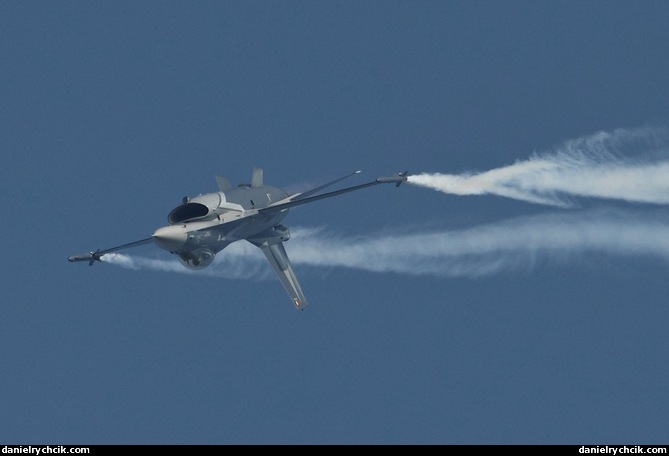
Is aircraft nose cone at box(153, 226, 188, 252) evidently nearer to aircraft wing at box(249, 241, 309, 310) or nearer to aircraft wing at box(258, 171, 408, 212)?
aircraft wing at box(258, 171, 408, 212)

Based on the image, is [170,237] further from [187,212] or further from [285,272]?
[285,272]

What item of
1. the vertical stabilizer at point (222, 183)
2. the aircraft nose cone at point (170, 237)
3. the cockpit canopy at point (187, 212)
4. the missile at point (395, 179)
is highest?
the vertical stabilizer at point (222, 183)

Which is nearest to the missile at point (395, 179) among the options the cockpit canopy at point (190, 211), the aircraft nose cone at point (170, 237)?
the cockpit canopy at point (190, 211)

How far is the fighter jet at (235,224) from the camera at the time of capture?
6569 centimetres

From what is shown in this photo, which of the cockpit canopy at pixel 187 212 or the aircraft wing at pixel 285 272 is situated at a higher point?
the aircraft wing at pixel 285 272

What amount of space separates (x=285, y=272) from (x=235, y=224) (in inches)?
233

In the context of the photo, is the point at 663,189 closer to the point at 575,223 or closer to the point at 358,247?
the point at 575,223

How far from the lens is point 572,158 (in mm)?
71000

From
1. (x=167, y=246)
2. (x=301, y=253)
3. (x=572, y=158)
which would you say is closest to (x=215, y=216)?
(x=167, y=246)

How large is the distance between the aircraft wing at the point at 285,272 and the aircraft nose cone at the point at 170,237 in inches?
309

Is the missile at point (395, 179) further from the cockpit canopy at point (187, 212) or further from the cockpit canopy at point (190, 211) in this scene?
the cockpit canopy at point (187, 212)

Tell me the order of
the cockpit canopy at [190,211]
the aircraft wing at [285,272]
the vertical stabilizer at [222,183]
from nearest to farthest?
the cockpit canopy at [190,211] < the vertical stabilizer at [222,183] < the aircraft wing at [285,272]

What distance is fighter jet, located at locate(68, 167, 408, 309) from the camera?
65688 millimetres

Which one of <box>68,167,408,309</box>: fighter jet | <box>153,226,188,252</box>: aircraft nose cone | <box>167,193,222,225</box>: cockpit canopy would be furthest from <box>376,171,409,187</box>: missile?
<box>153,226,188,252</box>: aircraft nose cone
